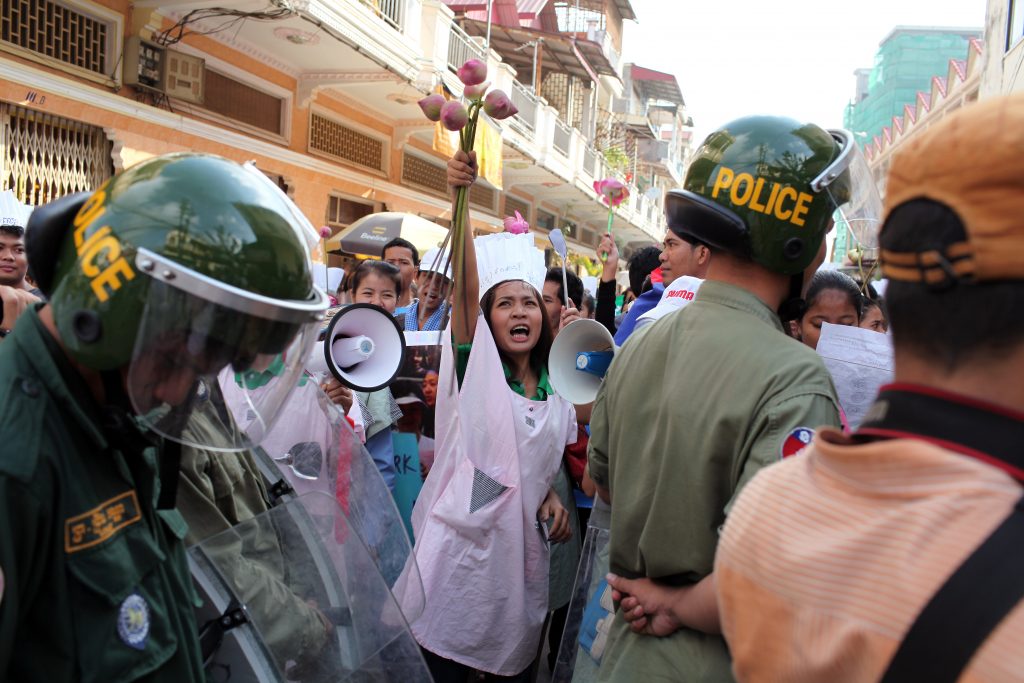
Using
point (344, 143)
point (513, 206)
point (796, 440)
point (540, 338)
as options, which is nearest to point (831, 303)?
point (540, 338)

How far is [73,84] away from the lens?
7.33 meters

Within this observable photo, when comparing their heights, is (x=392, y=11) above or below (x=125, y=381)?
above

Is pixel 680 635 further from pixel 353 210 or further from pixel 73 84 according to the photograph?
pixel 353 210

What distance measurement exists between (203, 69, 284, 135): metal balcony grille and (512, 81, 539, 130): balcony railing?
695 cm

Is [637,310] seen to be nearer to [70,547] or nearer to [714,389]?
[714,389]

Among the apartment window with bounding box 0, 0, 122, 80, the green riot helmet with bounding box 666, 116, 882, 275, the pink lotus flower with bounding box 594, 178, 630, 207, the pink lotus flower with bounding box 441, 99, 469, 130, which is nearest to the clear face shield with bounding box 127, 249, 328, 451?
the green riot helmet with bounding box 666, 116, 882, 275

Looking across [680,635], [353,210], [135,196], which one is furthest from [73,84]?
[680,635]

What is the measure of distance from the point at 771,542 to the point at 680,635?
79 centimetres

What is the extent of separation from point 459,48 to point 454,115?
11.8 meters

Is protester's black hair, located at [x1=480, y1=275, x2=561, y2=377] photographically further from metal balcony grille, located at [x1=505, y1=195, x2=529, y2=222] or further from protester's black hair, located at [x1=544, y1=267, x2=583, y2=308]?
metal balcony grille, located at [x1=505, y1=195, x2=529, y2=222]

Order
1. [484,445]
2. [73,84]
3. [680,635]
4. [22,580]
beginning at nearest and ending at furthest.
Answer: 1. [22,580]
2. [680,635]
3. [484,445]
4. [73,84]

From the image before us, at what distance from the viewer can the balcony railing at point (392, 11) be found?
1086 centimetres

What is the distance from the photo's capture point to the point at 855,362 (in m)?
2.20

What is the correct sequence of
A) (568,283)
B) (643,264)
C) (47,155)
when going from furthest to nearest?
1. (47,155)
2. (643,264)
3. (568,283)
